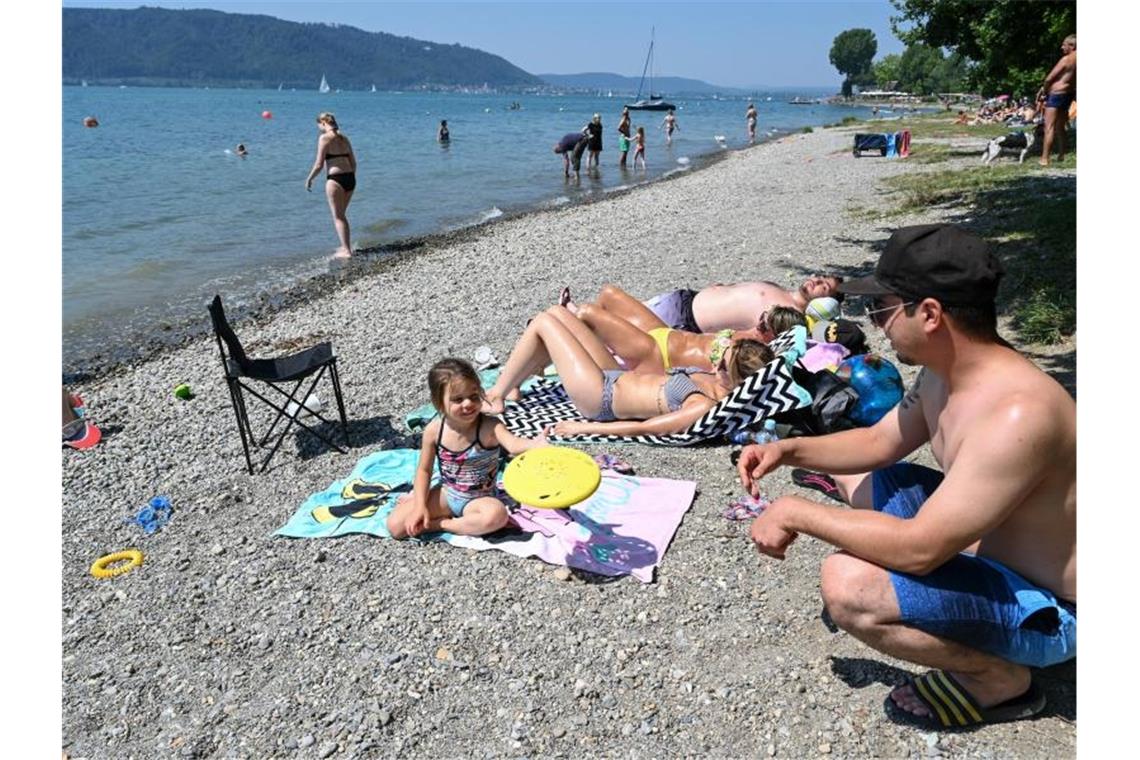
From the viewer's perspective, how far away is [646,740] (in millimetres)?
2777

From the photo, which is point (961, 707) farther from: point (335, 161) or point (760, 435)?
point (335, 161)

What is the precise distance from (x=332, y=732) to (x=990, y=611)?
237cm

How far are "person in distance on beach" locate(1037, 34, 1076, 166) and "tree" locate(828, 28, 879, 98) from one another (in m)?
148

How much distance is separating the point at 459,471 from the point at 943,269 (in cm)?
261

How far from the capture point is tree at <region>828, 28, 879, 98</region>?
146 metres

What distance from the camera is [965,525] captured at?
2.22m

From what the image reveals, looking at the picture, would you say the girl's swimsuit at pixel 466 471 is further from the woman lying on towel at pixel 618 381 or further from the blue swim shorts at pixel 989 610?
the blue swim shorts at pixel 989 610

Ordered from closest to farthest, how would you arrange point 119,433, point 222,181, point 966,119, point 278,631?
point 278,631, point 119,433, point 222,181, point 966,119

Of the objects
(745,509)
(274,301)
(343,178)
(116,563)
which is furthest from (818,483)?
(343,178)

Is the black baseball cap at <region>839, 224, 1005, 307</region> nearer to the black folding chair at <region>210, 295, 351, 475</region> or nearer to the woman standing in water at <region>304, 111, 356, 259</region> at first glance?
the black folding chair at <region>210, 295, 351, 475</region>

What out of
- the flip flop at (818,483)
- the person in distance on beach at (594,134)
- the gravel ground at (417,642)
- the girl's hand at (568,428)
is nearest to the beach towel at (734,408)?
the girl's hand at (568,428)

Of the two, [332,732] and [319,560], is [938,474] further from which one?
[319,560]

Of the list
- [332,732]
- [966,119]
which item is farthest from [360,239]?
[966,119]

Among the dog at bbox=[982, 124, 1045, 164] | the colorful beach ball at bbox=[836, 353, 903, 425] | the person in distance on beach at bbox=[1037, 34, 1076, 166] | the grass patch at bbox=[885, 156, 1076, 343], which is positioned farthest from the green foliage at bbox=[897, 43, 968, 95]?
the colorful beach ball at bbox=[836, 353, 903, 425]
